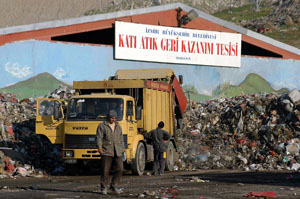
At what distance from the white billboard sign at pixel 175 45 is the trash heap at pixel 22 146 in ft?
19.3

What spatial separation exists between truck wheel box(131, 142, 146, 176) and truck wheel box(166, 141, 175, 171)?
1.80m

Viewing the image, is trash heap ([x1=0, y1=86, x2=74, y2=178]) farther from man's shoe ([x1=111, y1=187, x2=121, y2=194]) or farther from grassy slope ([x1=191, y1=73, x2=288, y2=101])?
grassy slope ([x1=191, y1=73, x2=288, y2=101])

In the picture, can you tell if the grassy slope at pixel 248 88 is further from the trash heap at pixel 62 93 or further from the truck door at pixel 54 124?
the truck door at pixel 54 124

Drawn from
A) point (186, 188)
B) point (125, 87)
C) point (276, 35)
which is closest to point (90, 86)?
point (125, 87)

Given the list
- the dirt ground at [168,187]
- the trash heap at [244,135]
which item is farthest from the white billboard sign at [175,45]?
the dirt ground at [168,187]

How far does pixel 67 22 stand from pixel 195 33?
760 cm

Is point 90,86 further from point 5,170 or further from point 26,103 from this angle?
point 26,103

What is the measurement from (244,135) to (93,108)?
899cm

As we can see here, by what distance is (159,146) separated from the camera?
1866 centimetres

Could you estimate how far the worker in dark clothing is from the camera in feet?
61.1

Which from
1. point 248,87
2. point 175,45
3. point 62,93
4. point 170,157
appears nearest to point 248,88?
point 248,87

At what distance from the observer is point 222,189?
523 inches

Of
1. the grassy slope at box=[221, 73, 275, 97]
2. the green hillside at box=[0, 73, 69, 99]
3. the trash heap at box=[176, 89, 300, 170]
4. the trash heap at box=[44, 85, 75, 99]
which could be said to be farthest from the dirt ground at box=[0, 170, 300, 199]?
the grassy slope at box=[221, 73, 275, 97]

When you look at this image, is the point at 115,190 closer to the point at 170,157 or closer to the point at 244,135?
the point at 170,157
